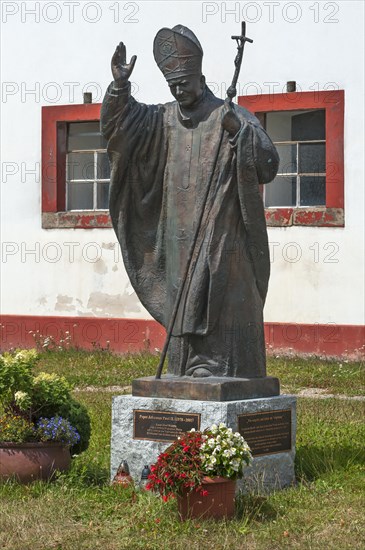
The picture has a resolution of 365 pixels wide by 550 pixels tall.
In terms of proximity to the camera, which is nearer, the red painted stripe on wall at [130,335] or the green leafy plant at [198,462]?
the green leafy plant at [198,462]

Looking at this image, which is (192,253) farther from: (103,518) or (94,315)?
(94,315)

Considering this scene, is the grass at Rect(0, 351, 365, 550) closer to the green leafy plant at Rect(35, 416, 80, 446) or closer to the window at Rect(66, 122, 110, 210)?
the green leafy plant at Rect(35, 416, 80, 446)

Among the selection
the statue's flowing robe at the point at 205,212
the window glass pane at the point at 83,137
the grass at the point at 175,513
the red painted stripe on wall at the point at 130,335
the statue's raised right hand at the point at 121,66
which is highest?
the window glass pane at the point at 83,137

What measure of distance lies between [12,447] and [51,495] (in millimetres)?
483

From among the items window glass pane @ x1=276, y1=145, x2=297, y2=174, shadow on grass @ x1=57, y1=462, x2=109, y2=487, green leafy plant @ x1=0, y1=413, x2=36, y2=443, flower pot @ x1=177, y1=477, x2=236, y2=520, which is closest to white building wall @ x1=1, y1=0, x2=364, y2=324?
window glass pane @ x1=276, y1=145, x2=297, y2=174

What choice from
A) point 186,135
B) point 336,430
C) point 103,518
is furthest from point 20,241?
point 103,518

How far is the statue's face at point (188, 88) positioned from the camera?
26.9 feet

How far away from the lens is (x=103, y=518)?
7344mm

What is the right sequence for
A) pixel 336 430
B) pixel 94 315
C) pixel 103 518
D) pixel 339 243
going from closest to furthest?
pixel 103 518
pixel 336 430
pixel 339 243
pixel 94 315

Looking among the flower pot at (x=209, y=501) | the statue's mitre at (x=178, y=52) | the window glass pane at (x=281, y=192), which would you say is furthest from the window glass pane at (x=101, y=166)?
the flower pot at (x=209, y=501)

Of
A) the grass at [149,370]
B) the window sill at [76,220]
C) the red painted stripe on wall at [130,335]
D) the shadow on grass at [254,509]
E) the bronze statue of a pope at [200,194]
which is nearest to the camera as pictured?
the shadow on grass at [254,509]

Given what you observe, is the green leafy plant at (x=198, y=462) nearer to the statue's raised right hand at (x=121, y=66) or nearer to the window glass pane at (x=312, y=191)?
the statue's raised right hand at (x=121, y=66)

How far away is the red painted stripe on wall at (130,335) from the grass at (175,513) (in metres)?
4.72

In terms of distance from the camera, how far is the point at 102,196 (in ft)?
53.3
